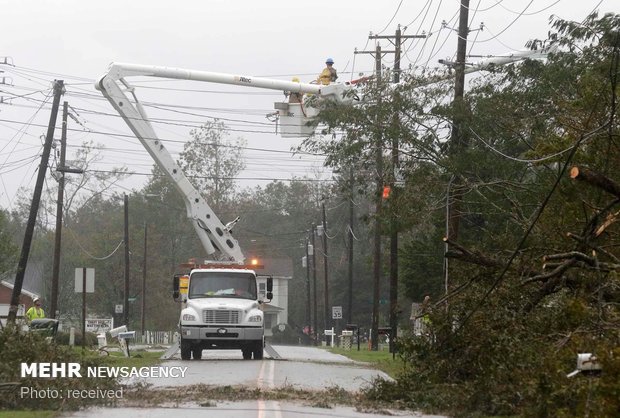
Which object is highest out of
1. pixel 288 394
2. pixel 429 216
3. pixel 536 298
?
pixel 429 216

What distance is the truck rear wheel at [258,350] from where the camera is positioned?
90.5ft

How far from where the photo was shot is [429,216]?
31.8m

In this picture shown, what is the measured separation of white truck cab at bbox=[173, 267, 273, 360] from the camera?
27031 mm

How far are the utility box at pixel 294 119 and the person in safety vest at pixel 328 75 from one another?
116cm

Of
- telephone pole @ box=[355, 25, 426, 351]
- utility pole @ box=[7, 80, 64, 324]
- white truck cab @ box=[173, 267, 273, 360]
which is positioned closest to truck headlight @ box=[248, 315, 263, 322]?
white truck cab @ box=[173, 267, 273, 360]

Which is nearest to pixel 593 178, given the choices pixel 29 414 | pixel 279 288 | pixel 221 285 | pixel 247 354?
pixel 29 414

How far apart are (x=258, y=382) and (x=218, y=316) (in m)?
7.82

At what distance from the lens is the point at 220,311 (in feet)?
88.7

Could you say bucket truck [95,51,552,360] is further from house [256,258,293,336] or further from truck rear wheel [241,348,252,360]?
house [256,258,293,336]

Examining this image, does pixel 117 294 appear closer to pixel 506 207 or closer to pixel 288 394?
pixel 506 207

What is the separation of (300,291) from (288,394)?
280 ft

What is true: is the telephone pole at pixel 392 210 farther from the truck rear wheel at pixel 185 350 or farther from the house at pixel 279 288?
the house at pixel 279 288

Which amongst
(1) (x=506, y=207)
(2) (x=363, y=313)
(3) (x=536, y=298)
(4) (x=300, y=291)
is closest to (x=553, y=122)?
(1) (x=506, y=207)

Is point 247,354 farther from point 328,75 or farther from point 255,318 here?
point 328,75
